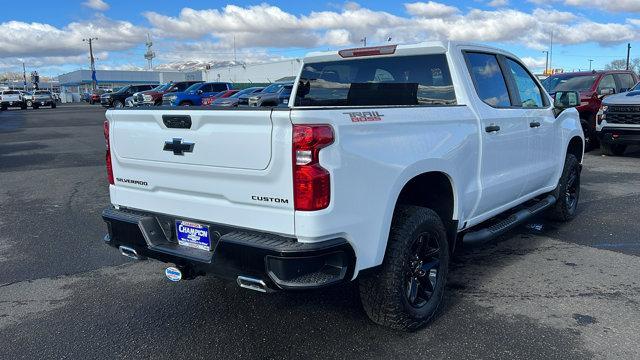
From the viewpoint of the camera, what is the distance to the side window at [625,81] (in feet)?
45.7

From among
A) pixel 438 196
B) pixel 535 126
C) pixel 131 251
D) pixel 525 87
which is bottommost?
pixel 131 251

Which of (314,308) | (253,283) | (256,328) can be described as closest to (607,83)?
(314,308)

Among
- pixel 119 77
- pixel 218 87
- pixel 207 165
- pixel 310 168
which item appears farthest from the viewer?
pixel 119 77

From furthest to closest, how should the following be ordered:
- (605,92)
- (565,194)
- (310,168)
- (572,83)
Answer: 1. (572,83)
2. (605,92)
3. (565,194)
4. (310,168)

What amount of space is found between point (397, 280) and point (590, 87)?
38.1 ft

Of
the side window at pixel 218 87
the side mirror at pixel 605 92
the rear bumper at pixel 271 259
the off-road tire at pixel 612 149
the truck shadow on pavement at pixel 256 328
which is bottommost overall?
the truck shadow on pavement at pixel 256 328

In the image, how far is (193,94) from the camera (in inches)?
1125

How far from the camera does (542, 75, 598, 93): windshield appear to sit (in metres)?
12.9

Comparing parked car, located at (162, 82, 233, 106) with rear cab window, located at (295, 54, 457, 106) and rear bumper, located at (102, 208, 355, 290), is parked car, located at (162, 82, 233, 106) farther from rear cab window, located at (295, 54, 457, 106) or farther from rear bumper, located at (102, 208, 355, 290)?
rear bumper, located at (102, 208, 355, 290)

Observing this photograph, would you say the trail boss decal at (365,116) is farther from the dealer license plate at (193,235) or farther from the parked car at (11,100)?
the parked car at (11,100)

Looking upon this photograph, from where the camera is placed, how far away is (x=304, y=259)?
9.09 feet

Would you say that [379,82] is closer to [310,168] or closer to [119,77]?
[310,168]

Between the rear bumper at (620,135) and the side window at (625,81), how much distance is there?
9.93 feet

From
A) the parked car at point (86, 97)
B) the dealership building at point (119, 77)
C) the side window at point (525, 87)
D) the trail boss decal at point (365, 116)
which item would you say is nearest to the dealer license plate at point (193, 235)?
the trail boss decal at point (365, 116)
